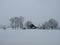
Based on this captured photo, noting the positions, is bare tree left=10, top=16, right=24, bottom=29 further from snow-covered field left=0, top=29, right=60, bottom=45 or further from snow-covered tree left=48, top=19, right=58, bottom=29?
snow-covered tree left=48, top=19, right=58, bottom=29

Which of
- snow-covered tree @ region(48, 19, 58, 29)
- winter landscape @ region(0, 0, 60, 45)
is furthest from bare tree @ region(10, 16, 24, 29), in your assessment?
snow-covered tree @ region(48, 19, 58, 29)

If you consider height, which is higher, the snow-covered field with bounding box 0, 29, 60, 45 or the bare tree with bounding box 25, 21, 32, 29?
the bare tree with bounding box 25, 21, 32, 29

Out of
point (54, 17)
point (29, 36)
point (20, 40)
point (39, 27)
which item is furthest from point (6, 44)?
point (54, 17)

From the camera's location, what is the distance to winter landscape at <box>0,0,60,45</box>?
1535mm

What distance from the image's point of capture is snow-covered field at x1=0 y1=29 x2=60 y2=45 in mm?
1532

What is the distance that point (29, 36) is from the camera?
1.57 meters

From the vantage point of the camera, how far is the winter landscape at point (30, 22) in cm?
154

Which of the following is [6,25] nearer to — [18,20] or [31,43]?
[18,20]

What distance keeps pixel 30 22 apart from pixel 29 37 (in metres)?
0.25

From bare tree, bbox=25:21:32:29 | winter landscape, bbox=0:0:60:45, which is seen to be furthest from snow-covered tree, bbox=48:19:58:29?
bare tree, bbox=25:21:32:29

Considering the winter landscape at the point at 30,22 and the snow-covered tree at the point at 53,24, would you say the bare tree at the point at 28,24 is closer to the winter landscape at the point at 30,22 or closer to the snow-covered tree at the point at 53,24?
the winter landscape at the point at 30,22

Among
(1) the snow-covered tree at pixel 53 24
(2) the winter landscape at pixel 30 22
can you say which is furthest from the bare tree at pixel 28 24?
(1) the snow-covered tree at pixel 53 24

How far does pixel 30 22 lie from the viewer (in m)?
1.57

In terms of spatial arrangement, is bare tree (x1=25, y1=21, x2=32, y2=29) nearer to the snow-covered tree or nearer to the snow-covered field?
the snow-covered field
